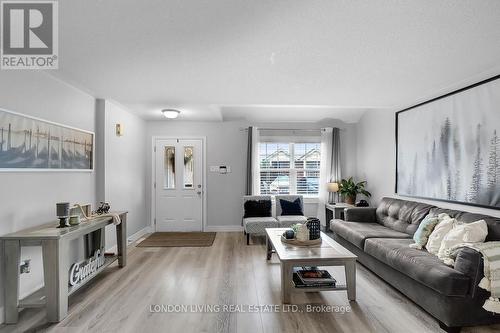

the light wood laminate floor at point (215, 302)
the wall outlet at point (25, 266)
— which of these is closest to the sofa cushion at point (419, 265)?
the light wood laminate floor at point (215, 302)

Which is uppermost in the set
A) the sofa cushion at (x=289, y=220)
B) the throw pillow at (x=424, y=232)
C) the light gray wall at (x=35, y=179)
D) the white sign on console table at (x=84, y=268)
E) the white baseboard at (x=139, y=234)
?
the light gray wall at (x=35, y=179)

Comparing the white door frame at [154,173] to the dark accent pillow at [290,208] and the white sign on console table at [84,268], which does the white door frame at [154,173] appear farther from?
the white sign on console table at [84,268]

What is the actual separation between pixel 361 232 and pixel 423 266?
1.26 meters

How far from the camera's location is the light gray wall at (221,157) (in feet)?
19.3

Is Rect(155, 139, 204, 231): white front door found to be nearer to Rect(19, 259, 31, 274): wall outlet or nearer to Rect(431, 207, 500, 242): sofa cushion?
Rect(19, 259, 31, 274): wall outlet

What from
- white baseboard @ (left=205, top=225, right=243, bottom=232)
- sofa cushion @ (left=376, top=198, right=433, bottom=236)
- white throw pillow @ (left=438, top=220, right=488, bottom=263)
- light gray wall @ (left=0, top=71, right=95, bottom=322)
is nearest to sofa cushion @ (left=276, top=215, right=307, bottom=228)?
white baseboard @ (left=205, top=225, right=243, bottom=232)

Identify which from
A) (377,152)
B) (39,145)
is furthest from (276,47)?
(377,152)

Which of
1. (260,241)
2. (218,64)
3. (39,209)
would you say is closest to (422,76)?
(218,64)

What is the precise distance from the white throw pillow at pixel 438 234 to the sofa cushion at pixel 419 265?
0.27ft

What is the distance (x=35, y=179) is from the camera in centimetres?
279

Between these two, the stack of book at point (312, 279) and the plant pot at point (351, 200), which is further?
the plant pot at point (351, 200)

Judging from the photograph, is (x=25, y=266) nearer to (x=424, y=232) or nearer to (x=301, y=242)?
(x=301, y=242)

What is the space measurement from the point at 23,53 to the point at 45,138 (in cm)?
86

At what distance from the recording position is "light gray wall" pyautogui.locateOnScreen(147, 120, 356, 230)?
5.88 m
